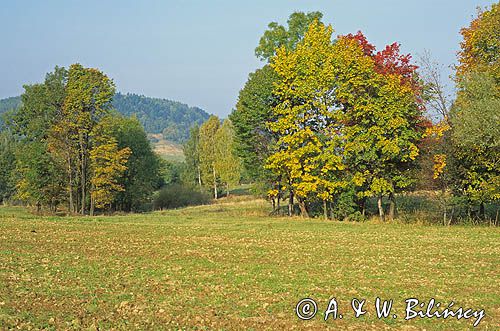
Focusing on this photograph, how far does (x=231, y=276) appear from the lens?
1714cm

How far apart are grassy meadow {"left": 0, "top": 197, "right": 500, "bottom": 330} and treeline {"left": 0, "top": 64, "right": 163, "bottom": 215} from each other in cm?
2296

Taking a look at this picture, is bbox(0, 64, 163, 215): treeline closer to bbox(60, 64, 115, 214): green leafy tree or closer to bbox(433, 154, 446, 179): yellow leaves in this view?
bbox(60, 64, 115, 214): green leafy tree

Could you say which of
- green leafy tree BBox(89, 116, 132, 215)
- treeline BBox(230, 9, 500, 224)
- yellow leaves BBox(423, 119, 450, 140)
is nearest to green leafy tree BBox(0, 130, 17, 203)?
green leafy tree BBox(89, 116, 132, 215)

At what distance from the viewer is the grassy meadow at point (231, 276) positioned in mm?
12172

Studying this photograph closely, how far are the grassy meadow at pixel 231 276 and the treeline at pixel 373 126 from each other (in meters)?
6.49

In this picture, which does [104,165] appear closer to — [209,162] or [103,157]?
[103,157]

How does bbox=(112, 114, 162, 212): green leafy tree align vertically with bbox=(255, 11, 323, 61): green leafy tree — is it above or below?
below

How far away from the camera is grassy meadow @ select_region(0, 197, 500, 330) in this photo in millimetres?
12172

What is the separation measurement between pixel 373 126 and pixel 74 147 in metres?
32.5

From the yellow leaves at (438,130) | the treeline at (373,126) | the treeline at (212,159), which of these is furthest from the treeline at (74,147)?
the yellow leaves at (438,130)

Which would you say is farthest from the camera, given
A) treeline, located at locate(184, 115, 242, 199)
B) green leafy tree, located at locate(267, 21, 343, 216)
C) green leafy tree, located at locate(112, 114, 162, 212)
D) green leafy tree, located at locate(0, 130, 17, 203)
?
green leafy tree, located at locate(0, 130, 17, 203)

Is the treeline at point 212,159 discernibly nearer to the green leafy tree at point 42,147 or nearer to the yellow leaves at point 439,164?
the green leafy tree at point 42,147

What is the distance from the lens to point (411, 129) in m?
37.3

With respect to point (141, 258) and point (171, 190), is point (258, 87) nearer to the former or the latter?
point (141, 258)
